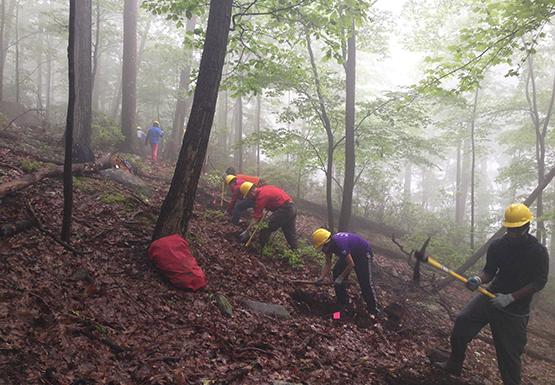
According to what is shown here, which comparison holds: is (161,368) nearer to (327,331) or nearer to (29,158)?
(327,331)

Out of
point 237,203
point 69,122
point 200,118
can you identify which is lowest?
point 237,203

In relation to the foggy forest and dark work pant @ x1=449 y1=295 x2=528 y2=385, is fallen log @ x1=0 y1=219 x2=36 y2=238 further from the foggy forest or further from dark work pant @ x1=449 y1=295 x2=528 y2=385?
dark work pant @ x1=449 y1=295 x2=528 y2=385

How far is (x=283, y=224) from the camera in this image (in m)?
8.71

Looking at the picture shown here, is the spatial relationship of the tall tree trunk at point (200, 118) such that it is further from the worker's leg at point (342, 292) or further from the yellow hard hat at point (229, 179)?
the yellow hard hat at point (229, 179)

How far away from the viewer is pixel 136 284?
16.5 ft

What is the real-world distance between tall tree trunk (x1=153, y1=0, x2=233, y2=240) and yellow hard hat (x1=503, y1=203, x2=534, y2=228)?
468 cm

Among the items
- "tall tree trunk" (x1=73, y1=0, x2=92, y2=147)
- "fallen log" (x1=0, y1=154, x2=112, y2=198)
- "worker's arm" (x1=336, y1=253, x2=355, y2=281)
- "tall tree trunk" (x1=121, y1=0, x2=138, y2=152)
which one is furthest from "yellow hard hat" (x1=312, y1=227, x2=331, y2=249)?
"tall tree trunk" (x1=121, y1=0, x2=138, y2=152)

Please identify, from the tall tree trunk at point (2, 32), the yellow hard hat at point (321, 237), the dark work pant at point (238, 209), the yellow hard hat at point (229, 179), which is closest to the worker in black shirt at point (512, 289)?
the yellow hard hat at point (321, 237)

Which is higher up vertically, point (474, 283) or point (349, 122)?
point (349, 122)

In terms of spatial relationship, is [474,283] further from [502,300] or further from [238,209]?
[238,209]

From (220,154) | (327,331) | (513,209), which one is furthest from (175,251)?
(220,154)

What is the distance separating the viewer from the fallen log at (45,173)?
5.74 meters

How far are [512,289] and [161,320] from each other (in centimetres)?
481

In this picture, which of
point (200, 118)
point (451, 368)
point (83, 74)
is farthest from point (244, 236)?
point (83, 74)
